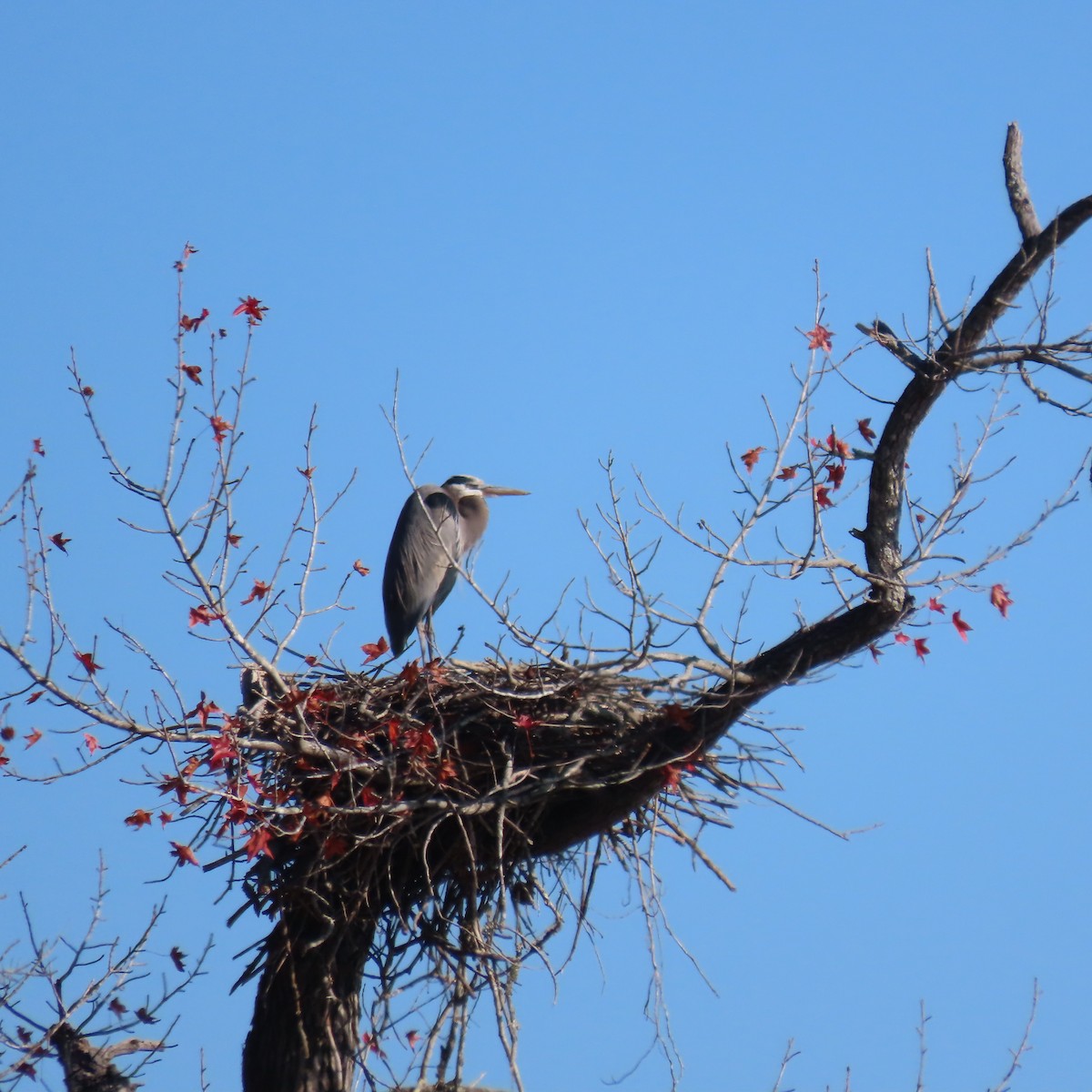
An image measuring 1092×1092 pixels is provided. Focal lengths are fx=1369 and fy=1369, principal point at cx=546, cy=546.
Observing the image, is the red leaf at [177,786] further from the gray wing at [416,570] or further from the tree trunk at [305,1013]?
the gray wing at [416,570]

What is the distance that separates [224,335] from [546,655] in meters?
1.86

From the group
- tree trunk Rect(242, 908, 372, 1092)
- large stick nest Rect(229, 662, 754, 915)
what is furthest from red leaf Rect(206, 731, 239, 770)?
tree trunk Rect(242, 908, 372, 1092)

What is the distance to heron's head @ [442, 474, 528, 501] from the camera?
30.6ft

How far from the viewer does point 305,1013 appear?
5.10 metres

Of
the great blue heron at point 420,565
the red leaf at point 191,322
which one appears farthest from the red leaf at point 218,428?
the great blue heron at point 420,565

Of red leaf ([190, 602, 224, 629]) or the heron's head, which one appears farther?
the heron's head

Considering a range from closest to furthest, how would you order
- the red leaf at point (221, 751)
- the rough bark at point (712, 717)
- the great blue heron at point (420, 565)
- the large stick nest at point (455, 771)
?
the rough bark at point (712, 717) < the red leaf at point (221, 751) < the large stick nest at point (455, 771) < the great blue heron at point (420, 565)

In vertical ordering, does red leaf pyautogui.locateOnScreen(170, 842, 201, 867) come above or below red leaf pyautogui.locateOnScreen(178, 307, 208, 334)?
below

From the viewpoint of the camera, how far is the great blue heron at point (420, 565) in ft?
→ 28.7

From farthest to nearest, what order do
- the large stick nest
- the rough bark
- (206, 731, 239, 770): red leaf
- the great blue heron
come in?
the great blue heron → the large stick nest → (206, 731, 239, 770): red leaf → the rough bark

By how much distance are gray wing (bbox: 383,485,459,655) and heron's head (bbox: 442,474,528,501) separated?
0.91ft

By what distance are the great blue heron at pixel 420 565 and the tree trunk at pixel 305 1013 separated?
339cm

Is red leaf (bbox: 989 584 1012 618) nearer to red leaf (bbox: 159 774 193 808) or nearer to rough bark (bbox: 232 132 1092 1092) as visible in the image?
rough bark (bbox: 232 132 1092 1092)

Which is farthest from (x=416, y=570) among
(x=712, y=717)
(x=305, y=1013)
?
(x=712, y=717)
